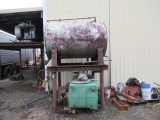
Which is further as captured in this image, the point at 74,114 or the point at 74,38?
the point at 74,38

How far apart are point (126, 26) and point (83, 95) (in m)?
3.02

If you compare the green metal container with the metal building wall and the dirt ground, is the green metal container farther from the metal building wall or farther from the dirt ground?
the metal building wall

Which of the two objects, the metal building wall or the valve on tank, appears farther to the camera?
the valve on tank

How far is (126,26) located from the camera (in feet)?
19.7

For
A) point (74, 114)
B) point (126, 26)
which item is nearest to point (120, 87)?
point (126, 26)

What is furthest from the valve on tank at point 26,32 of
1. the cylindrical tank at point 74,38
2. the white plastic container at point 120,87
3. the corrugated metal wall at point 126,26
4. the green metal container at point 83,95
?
the green metal container at point 83,95

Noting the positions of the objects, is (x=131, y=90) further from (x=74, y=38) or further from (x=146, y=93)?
(x=74, y=38)

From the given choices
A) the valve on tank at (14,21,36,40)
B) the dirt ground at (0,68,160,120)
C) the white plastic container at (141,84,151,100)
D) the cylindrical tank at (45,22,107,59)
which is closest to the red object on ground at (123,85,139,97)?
the white plastic container at (141,84,151,100)

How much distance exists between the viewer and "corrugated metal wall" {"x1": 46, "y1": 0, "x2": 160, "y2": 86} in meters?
5.98

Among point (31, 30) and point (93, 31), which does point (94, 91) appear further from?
point (31, 30)

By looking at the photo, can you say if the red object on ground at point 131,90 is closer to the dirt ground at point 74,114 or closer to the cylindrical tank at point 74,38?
the dirt ground at point 74,114

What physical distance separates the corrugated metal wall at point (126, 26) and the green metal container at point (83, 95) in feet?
7.06

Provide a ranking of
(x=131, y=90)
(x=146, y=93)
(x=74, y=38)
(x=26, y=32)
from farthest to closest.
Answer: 1. (x=26, y=32)
2. (x=131, y=90)
3. (x=146, y=93)
4. (x=74, y=38)

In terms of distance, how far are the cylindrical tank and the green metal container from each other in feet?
3.07
